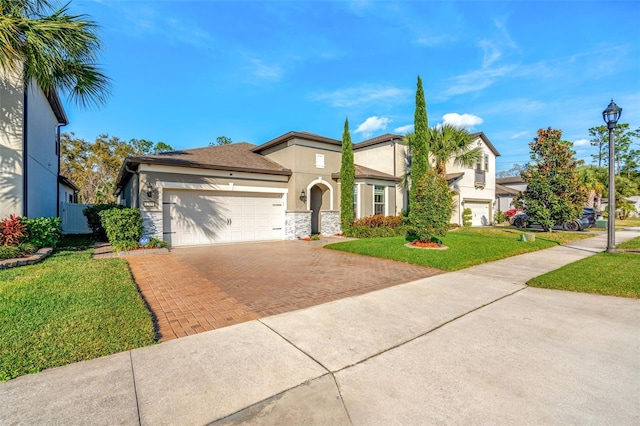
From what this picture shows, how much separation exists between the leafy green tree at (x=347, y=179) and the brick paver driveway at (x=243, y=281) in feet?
16.5

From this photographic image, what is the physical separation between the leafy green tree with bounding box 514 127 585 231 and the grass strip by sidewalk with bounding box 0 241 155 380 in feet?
57.3

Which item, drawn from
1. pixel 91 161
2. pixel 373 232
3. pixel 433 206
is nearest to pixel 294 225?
pixel 373 232

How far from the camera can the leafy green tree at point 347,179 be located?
14.8 meters

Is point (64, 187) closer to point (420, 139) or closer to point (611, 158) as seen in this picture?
point (420, 139)

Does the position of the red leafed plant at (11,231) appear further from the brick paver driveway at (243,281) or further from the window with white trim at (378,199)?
the window with white trim at (378,199)

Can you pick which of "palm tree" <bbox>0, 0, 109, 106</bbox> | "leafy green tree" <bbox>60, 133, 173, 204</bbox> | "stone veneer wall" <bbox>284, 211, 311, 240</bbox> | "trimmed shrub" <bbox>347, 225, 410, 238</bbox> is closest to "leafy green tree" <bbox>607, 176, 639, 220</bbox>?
"trimmed shrub" <bbox>347, 225, 410, 238</bbox>

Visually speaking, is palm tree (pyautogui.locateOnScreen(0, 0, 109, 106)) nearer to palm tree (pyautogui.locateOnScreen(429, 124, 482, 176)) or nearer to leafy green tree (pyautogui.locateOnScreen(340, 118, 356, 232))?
leafy green tree (pyautogui.locateOnScreen(340, 118, 356, 232))

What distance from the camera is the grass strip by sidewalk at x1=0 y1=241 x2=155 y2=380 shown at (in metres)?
3.04

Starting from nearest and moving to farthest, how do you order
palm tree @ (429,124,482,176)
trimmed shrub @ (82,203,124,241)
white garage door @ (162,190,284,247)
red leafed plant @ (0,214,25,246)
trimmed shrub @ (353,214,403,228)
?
1. red leafed plant @ (0,214,25,246)
2. white garage door @ (162,190,284,247)
3. trimmed shrub @ (82,203,124,241)
4. trimmed shrub @ (353,214,403,228)
5. palm tree @ (429,124,482,176)

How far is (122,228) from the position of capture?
9.69 m

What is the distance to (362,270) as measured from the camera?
24.8ft

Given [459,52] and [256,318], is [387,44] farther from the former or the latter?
[256,318]

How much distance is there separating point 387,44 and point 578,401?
43.2 ft

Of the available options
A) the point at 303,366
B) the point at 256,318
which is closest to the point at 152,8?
the point at 256,318
